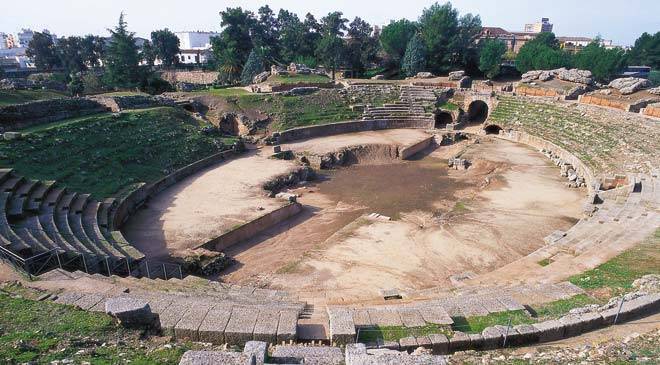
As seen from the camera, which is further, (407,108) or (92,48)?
(92,48)

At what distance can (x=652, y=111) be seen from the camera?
92.7ft

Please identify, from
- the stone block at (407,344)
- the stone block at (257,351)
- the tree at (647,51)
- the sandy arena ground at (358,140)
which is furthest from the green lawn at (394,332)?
the tree at (647,51)

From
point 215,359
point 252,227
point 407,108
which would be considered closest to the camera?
point 215,359

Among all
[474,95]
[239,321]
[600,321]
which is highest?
[474,95]

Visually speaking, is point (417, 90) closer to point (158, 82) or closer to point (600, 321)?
point (158, 82)

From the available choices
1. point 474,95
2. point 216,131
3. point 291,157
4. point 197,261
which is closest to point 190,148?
point 216,131

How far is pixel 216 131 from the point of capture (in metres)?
31.9

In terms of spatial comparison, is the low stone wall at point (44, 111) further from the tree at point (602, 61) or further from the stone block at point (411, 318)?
the tree at point (602, 61)

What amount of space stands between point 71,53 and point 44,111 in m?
56.9

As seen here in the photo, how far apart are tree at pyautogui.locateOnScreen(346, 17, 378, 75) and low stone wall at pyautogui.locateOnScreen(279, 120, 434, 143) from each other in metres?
24.1

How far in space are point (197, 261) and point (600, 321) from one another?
509 inches

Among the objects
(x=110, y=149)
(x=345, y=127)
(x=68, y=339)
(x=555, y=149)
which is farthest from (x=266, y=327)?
(x=345, y=127)

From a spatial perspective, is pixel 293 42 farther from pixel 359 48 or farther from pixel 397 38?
pixel 397 38

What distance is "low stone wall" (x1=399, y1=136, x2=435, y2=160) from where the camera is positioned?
102 ft
